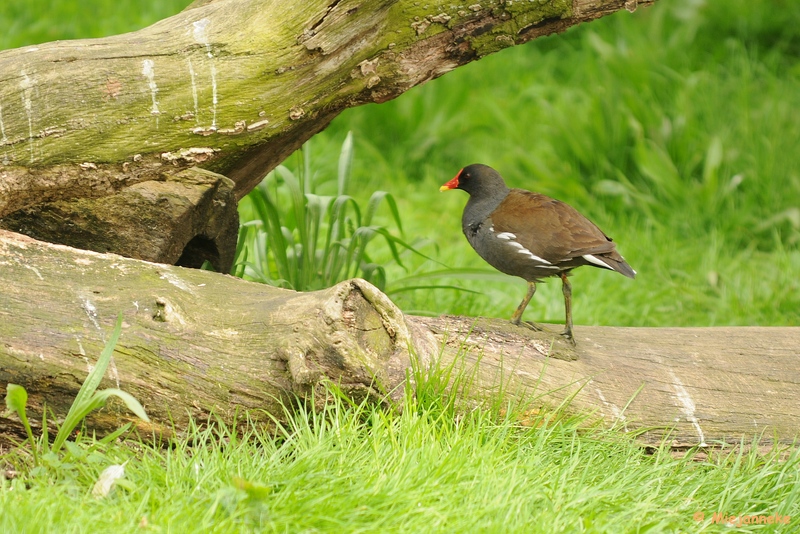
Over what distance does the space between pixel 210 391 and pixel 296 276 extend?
1.47m

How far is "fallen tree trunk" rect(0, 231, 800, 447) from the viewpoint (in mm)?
2600

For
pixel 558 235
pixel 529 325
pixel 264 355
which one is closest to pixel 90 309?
pixel 264 355

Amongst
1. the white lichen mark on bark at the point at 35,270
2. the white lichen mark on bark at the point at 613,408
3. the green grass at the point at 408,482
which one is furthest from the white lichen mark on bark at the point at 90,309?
the white lichen mark on bark at the point at 613,408

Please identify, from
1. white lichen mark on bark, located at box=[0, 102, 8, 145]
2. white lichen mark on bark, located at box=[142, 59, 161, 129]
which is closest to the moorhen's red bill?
white lichen mark on bark, located at box=[142, 59, 161, 129]

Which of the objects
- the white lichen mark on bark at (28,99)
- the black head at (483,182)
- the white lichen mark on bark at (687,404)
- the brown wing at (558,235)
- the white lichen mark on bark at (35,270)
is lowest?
the white lichen mark on bark at (687,404)

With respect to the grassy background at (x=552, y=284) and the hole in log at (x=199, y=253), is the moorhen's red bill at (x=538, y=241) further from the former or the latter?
the hole in log at (x=199, y=253)

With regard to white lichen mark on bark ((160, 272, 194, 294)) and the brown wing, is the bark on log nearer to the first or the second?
white lichen mark on bark ((160, 272, 194, 294))

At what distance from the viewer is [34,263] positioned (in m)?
2.76

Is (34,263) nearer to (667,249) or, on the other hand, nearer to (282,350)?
(282,350)

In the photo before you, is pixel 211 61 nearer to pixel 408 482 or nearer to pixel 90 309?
pixel 90 309

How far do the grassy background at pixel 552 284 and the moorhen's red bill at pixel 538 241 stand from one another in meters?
0.43

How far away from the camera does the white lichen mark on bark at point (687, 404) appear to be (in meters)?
3.07

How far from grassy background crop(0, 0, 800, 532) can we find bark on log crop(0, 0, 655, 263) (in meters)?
0.98

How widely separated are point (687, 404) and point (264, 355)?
4.91 ft
